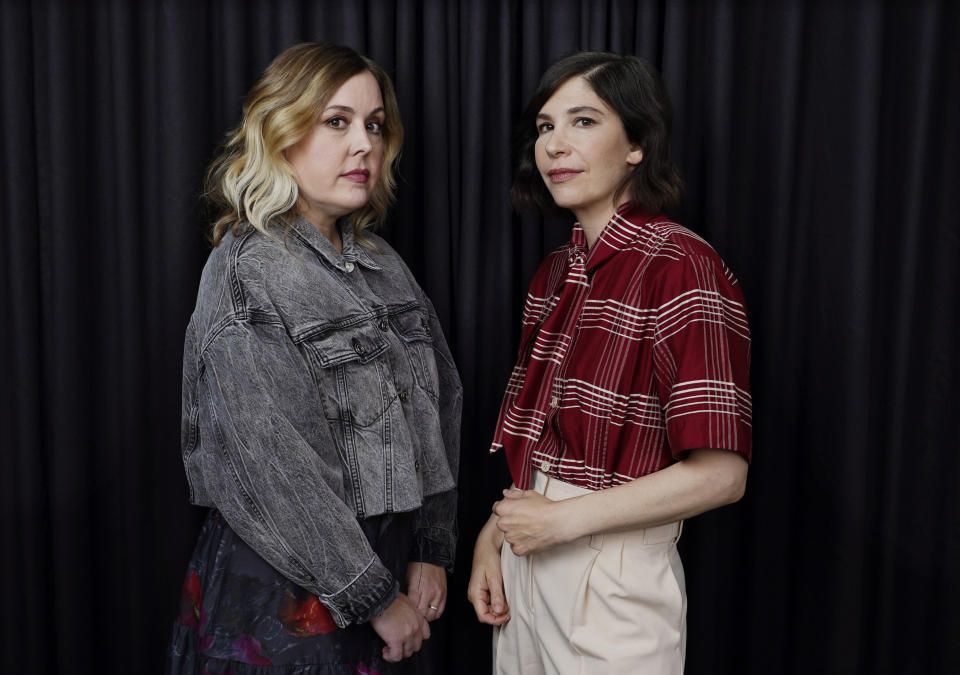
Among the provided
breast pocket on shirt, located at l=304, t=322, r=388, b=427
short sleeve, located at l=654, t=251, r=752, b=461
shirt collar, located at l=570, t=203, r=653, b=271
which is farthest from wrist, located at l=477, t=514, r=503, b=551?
shirt collar, located at l=570, t=203, r=653, b=271

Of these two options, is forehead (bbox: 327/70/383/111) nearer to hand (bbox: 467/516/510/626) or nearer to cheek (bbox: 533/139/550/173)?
cheek (bbox: 533/139/550/173)

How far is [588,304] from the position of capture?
139 cm

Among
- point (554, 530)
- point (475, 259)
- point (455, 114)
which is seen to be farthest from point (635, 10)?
point (554, 530)

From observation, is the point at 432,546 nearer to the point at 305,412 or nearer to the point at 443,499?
the point at 443,499

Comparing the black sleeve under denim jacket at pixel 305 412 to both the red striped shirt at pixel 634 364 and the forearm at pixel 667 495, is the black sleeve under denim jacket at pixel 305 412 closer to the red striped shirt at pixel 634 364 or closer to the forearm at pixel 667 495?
the red striped shirt at pixel 634 364

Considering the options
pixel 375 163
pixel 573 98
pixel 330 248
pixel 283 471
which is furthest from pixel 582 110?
pixel 283 471

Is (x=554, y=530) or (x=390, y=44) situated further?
(x=390, y=44)

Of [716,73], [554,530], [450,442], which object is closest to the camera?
[554,530]

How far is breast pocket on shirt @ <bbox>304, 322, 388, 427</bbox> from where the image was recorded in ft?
4.55

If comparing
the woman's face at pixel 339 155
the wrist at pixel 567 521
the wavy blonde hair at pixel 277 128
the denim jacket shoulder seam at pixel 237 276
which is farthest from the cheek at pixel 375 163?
the wrist at pixel 567 521

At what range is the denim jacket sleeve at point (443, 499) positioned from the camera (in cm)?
167

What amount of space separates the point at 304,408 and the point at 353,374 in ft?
0.39

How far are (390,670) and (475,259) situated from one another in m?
0.97
